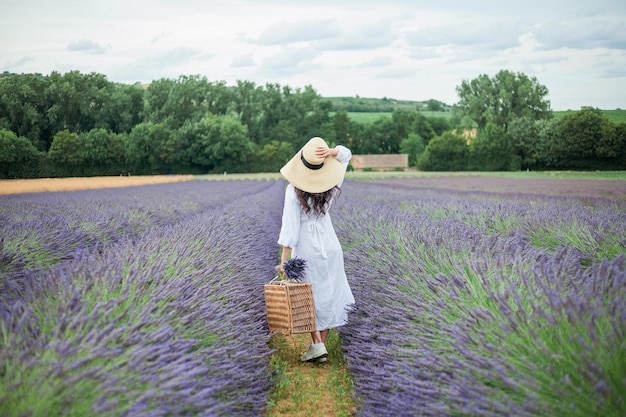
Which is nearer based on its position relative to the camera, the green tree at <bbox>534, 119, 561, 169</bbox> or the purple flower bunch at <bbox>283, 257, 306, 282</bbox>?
the purple flower bunch at <bbox>283, 257, 306, 282</bbox>

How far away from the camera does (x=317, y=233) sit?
Answer: 15.2ft

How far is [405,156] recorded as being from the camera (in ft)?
293

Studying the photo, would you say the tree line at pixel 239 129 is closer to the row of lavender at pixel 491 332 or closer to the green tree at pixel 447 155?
the green tree at pixel 447 155

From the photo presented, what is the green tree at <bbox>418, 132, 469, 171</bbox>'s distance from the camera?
210 feet

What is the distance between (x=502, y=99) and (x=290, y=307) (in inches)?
2027

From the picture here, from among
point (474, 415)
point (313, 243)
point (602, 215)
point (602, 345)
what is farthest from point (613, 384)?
point (602, 215)

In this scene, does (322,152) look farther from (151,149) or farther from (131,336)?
(151,149)

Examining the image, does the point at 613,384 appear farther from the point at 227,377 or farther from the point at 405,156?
the point at 405,156

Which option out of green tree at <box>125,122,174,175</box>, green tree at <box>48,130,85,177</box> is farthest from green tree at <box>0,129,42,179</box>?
green tree at <box>125,122,174,175</box>

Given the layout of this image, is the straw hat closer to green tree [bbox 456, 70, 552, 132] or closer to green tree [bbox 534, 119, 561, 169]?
green tree [bbox 534, 119, 561, 169]

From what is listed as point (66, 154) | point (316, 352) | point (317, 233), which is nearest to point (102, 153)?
point (66, 154)

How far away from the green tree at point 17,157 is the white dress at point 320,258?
17658mm

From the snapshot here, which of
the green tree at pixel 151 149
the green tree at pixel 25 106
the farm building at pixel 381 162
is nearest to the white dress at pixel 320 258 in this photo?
the green tree at pixel 25 106

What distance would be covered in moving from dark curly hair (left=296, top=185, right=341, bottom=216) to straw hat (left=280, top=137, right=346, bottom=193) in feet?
0.31
